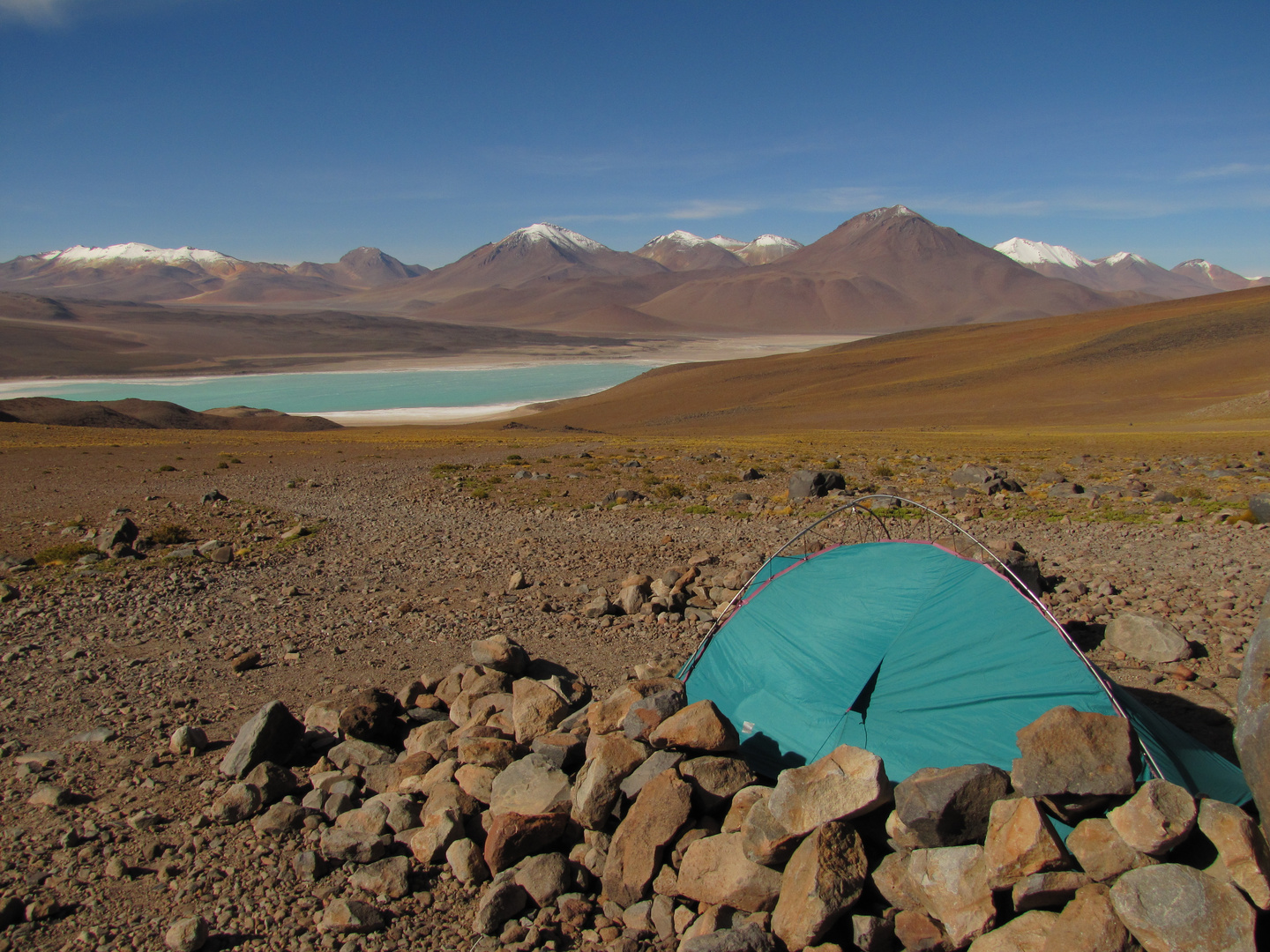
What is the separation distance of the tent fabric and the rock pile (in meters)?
0.51

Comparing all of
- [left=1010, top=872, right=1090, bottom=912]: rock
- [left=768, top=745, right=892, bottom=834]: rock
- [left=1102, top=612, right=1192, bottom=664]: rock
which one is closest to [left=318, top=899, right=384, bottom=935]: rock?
[left=768, top=745, right=892, bottom=834]: rock

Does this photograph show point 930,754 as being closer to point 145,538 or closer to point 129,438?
point 145,538

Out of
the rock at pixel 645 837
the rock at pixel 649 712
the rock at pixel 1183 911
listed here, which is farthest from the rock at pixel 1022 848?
the rock at pixel 649 712

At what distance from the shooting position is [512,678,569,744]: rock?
510 centimetres

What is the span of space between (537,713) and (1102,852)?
3194mm

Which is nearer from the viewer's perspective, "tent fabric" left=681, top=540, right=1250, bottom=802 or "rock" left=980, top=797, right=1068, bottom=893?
"rock" left=980, top=797, right=1068, bottom=893

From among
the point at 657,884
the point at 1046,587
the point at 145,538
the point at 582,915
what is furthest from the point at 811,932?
the point at 145,538

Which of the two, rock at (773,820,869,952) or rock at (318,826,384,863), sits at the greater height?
rock at (773,820,869,952)

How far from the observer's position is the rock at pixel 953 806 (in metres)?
3.38

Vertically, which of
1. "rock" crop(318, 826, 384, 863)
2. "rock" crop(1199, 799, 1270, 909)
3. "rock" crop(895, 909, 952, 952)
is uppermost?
"rock" crop(1199, 799, 1270, 909)

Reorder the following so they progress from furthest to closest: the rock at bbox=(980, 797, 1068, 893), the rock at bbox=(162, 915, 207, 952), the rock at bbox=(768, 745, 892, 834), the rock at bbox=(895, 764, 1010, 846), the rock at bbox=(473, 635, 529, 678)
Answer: the rock at bbox=(473, 635, 529, 678) < the rock at bbox=(162, 915, 207, 952) < the rock at bbox=(768, 745, 892, 834) < the rock at bbox=(895, 764, 1010, 846) < the rock at bbox=(980, 797, 1068, 893)

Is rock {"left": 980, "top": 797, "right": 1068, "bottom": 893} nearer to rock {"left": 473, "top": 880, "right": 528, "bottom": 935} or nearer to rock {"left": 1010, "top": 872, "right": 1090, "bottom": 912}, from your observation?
rock {"left": 1010, "top": 872, "right": 1090, "bottom": 912}

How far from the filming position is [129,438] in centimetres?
3177

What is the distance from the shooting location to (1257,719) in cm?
307
